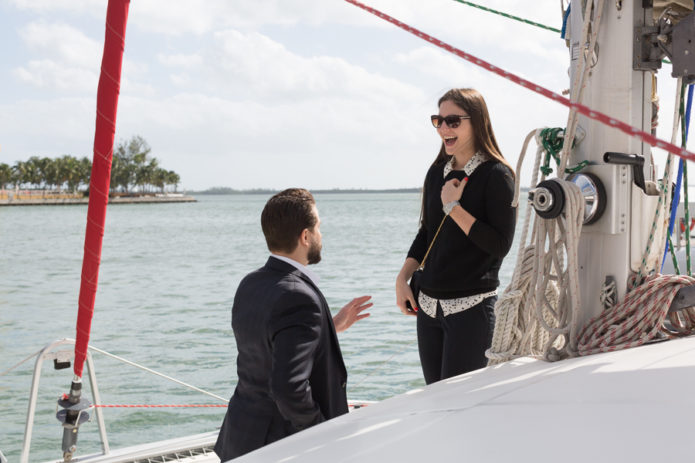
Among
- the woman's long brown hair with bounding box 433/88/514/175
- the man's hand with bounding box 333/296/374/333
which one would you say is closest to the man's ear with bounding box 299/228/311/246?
the man's hand with bounding box 333/296/374/333

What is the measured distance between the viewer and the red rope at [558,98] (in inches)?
46.7

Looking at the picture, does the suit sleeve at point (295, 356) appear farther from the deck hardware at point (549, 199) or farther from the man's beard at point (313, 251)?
the deck hardware at point (549, 199)

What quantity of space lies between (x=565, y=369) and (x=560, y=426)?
472 mm

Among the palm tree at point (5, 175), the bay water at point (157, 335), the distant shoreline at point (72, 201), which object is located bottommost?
the bay water at point (157, 335)

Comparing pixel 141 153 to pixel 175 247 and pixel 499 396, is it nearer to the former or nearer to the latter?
pixel 175 247

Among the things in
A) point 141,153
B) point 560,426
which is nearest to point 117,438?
point 560,426

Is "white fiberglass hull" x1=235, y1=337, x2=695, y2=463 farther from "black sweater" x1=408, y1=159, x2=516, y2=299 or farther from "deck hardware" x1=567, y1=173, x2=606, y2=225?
"black sweater" x1=408, y1=159, x2=516, y2=299

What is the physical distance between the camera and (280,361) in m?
1.91

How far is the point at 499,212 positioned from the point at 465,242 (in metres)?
0.16

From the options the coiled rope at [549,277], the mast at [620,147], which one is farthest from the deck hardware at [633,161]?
the coiled rope at [549,277]

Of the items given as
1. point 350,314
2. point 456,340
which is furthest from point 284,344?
point 456,340

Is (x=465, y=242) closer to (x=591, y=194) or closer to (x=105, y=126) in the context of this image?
(x=591, y=194)

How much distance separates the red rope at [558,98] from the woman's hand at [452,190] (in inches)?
33.5

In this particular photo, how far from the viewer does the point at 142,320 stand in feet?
49.3
